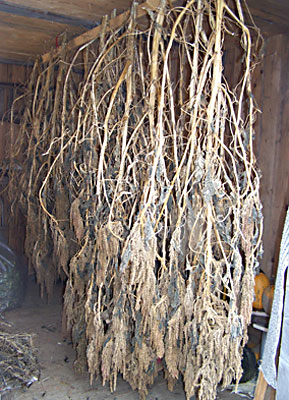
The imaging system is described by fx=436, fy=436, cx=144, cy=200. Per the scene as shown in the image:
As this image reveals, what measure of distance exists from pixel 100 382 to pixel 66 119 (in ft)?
5.54

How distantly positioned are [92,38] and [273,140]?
4.36 feet

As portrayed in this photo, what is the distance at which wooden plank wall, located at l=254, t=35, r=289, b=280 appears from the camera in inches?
105

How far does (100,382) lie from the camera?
2.51m

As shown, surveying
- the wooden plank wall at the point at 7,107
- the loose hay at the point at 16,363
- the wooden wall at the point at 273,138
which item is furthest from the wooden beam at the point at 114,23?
the loose hay at the point at 16,363

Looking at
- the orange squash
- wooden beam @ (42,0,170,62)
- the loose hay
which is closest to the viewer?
wooden beam @ (42,0,170,62)

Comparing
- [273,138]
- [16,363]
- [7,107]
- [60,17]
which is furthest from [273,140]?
[7,107]

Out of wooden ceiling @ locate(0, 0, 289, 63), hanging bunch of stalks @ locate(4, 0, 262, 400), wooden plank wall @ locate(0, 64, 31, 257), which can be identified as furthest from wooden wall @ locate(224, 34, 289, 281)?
wooden plank wall @ locate(0, 64, 31, 257)

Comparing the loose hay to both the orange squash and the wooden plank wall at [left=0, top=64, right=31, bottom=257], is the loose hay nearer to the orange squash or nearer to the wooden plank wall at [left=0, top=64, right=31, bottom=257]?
the orange squash

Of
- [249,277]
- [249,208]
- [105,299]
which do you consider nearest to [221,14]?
[249,208]

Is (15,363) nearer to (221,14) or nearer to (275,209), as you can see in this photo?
(275,209)

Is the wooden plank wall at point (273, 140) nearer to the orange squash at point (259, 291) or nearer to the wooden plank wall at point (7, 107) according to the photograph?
the orange squash at point (259, 291)

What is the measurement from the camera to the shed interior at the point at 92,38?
2400mm

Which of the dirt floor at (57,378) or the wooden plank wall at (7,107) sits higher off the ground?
the wooden plank wall at (7,107)

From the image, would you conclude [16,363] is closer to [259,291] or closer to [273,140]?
[259,291]
